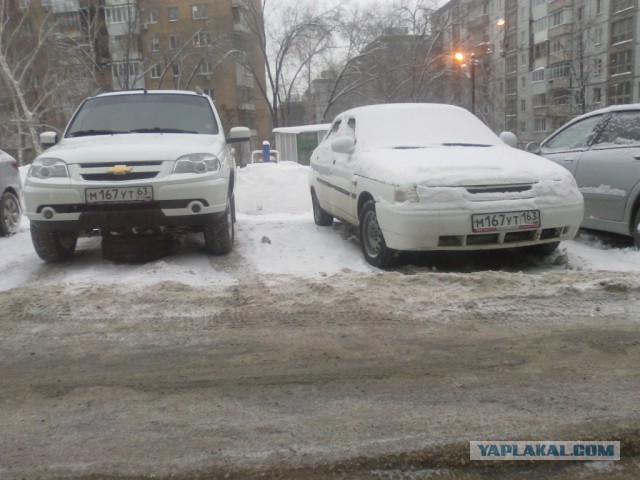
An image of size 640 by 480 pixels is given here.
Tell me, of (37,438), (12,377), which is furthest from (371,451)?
(12,377)

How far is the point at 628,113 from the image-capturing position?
236 inches

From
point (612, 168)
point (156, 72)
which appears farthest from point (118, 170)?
point (156, 72)

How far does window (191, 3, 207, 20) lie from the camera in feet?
157

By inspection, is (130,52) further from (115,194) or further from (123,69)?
(115,194)

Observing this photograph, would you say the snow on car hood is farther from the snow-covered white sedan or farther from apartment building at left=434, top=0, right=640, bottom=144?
apartment building at left=434, top=0, right=640, bottom=144

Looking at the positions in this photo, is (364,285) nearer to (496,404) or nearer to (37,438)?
(496,404)

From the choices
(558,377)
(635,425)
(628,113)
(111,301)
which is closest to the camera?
(635,425)

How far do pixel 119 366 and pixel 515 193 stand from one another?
3.32 m

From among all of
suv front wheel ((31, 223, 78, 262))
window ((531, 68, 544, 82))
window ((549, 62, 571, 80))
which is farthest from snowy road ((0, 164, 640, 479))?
window ((531, 68, 544, 82))

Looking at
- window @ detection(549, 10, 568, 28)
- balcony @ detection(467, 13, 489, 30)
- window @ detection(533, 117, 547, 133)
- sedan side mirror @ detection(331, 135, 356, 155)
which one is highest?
balcony @ detection(467, 13, 489, 30)

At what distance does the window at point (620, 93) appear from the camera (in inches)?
1598

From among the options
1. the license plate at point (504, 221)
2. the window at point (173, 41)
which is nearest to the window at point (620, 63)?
the window at point (173, 41)

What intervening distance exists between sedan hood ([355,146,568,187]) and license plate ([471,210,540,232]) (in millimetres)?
272

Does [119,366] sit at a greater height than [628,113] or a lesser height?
lesser
